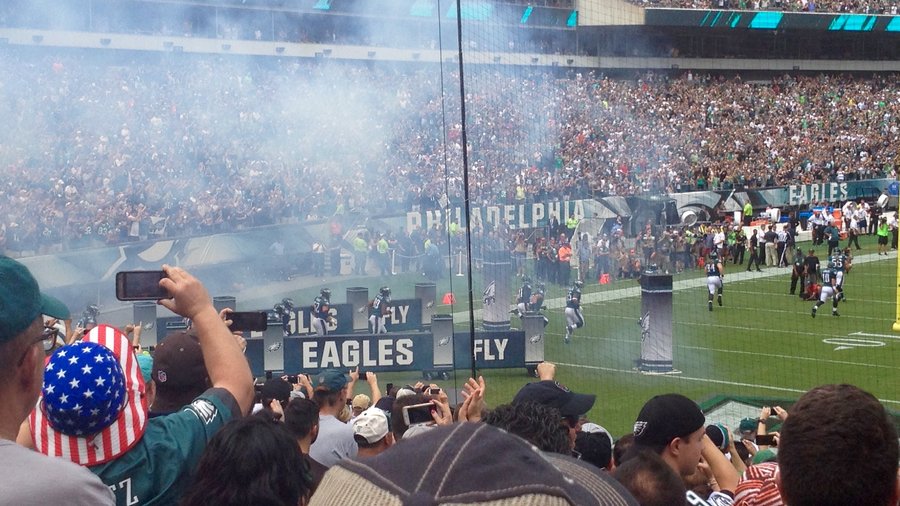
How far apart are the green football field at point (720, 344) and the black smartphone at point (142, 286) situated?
7458 mm

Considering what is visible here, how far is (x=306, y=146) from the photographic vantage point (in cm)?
2448

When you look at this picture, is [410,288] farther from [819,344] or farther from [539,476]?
[539,476]

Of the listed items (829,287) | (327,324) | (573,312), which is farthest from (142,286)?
(829,287)

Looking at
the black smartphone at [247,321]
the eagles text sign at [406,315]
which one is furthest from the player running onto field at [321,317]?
the black smartphone at [247,321]

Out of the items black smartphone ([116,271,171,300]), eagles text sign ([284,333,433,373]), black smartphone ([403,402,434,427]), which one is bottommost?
eagles text sign ([284,333,433,373])

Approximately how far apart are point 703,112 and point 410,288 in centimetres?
1624

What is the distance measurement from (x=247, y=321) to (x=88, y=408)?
726mm

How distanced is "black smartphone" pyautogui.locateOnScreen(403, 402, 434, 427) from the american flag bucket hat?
2092 mm

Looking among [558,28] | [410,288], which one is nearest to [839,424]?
[410,288]

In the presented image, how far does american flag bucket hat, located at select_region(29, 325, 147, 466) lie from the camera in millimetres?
2062

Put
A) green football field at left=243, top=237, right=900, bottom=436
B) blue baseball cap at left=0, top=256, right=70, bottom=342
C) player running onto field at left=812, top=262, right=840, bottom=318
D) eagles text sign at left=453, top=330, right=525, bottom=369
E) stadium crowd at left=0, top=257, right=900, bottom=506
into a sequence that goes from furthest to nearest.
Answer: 1. player running onto field at left=812, top=262, right=840, bottom=318
2. green football field at left=243, top=237, right=900, bottom=436
3. eagles text sign at left=453, top=330, right=525, bottom=369
4. blue baseball cap at left=0, top=256, right=70, bottom=342
5. stadium crowd at left=0, top=257, right=900, bottom=506

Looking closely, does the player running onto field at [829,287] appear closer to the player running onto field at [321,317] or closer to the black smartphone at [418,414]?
the player running onto field at [321,317]

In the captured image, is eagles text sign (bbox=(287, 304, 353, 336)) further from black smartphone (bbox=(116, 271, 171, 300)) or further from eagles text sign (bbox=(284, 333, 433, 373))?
black smartphone (bbox=(116, 271, 171, 300))

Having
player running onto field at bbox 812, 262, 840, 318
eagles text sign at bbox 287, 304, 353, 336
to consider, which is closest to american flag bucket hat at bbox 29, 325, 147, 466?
eagles text sign at bbox 287, 304, 353, 336
